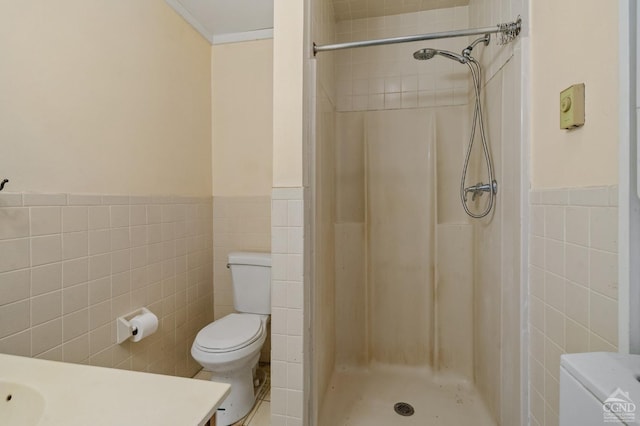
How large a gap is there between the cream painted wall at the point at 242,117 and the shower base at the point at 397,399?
4.49ft

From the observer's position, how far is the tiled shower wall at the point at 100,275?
102 centimetres

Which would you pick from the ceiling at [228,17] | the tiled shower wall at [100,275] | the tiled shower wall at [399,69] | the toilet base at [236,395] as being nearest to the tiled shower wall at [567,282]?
the tiled shower wall at [399,69]

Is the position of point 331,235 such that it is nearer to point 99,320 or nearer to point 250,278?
point 250,278

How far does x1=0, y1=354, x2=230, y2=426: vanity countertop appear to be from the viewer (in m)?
0.52

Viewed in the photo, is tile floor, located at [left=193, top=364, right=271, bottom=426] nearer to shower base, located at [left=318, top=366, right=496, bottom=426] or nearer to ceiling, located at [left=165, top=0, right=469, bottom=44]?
shower base, located at [left=318, top=366, right=496, bottom=426]

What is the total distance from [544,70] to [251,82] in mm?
1728

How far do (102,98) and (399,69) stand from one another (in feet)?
5.72

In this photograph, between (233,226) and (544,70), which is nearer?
(544,70)

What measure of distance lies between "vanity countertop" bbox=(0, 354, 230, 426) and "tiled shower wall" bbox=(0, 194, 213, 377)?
1.53ft

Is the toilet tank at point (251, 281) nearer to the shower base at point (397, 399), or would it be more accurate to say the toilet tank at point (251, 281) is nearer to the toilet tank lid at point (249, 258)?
the toilet tank lid at point (249, 258)

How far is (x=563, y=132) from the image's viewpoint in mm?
825

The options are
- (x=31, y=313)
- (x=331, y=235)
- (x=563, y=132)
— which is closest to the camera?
(x=563, y=132)

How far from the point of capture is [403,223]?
1.96 metres

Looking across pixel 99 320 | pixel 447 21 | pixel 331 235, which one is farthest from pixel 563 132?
pixel 99 320
